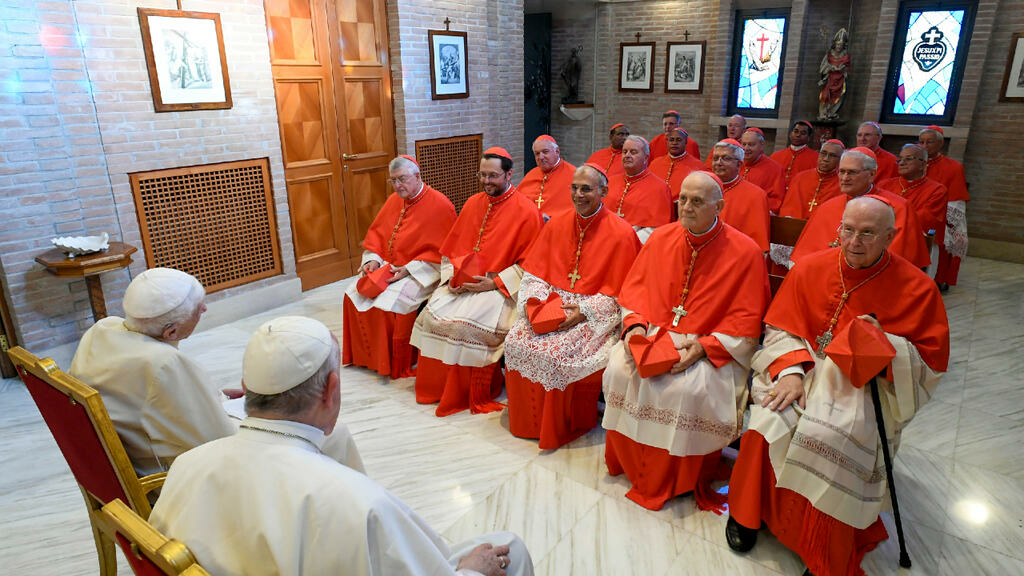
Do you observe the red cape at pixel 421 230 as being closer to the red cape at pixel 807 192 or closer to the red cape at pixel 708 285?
the red cape at pixel 708 285

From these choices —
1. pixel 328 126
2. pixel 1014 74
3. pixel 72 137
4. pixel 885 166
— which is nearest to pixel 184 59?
pixel 72 137

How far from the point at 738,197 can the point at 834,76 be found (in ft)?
16.3

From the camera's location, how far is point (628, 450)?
3268mm

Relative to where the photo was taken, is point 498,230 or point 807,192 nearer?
point 498,230

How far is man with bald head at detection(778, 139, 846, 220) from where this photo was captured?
5.74 metres

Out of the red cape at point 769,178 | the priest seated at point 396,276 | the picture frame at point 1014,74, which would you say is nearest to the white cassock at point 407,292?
the priest seated at point 396,276

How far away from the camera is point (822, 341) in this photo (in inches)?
116

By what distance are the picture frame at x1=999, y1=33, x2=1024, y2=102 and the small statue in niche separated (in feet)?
21.2

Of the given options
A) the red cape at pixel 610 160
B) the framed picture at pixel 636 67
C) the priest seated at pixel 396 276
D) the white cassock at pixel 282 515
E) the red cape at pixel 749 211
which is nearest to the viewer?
the white cassock at pixel 282 515

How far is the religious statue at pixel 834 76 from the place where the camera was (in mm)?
8594

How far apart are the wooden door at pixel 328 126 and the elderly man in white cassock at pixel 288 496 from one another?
5.21 meters

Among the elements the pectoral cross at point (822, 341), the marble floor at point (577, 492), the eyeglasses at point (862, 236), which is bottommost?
the marble floor at point (577, 492)

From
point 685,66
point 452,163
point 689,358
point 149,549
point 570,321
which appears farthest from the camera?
point 685,66

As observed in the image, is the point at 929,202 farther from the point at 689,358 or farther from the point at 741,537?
the point at 741,537
